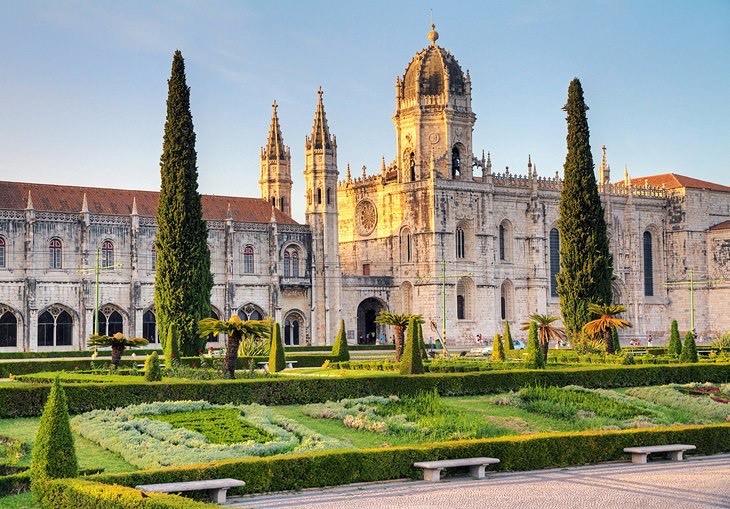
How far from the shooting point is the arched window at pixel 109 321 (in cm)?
6284

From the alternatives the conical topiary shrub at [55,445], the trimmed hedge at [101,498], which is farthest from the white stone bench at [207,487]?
the trimmed hedge at [101,498]

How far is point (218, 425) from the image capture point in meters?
25.6

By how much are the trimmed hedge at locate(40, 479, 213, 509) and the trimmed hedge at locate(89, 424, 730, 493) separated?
0.87 meters

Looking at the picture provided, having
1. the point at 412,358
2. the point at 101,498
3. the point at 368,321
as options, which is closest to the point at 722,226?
the point at 368,321

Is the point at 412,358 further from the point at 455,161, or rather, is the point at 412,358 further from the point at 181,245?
the point at 455,161

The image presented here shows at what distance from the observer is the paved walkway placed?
19.0 meters

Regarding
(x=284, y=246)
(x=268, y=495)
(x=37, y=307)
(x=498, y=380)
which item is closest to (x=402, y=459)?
(x=268, y=495)

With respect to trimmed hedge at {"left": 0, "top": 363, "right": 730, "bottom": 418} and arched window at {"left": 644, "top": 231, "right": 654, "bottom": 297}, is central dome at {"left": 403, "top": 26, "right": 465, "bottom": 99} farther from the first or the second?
trimmed hedge at {"left": 0, "top": 363, "right": 730, "bottom": 418}

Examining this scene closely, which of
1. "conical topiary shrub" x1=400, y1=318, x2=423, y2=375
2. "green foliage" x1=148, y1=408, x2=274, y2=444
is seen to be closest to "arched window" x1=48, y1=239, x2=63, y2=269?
"conical topiary shrub" x1=400, y1=318, x2=423, y2=375

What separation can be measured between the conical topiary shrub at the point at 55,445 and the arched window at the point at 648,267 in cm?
7309

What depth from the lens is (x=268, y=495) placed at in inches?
786

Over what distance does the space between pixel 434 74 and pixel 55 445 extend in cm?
6146

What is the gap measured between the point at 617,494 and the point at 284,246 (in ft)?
167

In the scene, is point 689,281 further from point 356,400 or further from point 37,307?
point 356,400
